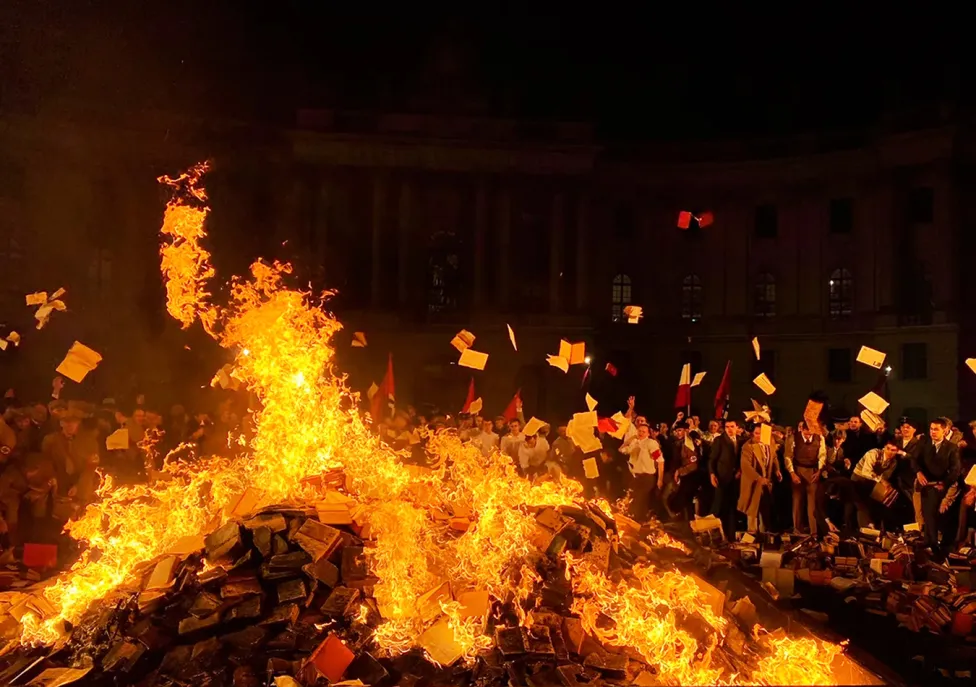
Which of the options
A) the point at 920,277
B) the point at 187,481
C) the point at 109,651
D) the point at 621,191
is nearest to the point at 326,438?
the point at 187,481

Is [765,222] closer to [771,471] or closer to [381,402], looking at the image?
[381,402]

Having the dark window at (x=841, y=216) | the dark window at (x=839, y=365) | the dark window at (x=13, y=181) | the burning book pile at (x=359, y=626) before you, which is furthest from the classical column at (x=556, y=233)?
the burning book pile at (x=359, y=626)

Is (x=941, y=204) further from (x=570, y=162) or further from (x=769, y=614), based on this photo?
(x=769, y=614)

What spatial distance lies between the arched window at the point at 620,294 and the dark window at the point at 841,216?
10.8 m

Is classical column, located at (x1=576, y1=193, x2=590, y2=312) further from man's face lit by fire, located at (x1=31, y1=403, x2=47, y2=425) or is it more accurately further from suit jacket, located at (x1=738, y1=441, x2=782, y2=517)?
man's face lit by fire, located at (x1=31, y1=403, x2=47, y2=425)

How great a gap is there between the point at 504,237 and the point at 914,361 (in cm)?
2040

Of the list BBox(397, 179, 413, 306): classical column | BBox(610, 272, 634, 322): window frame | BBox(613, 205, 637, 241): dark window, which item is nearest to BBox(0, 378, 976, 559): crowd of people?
BBox(397, 179, 413, 306): classical column

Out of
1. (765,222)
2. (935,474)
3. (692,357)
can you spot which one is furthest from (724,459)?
(765,222)

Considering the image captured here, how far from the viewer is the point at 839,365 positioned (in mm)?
36156

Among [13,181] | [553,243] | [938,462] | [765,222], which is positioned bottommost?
[938,462]

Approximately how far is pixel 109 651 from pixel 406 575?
3106mm

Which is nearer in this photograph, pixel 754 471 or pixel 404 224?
pixel 754 471

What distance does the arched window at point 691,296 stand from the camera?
130ft

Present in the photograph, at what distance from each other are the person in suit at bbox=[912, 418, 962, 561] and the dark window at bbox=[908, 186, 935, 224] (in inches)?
1117
